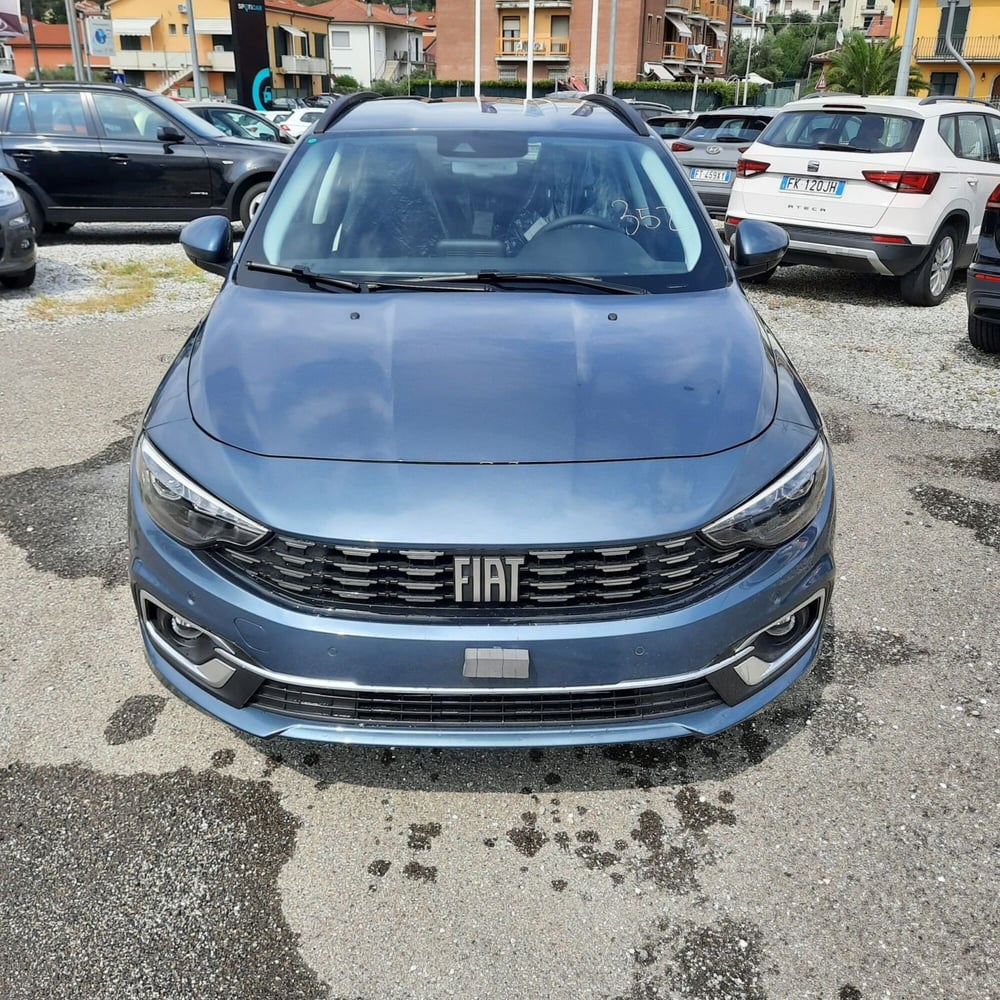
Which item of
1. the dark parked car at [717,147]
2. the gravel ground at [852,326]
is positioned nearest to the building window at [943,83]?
the dark parked car at [717,147]

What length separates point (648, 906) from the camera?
223cm

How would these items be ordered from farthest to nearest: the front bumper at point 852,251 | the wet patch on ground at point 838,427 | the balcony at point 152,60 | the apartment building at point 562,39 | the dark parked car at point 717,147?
1. the balcony at point 152,60
2. the apartment building at point 562,39
3. the dark parked car at point 717,147
4. the front bumper at point 852,251
5. the wet patch on ground at point 838,427

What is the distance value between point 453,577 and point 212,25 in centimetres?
7277

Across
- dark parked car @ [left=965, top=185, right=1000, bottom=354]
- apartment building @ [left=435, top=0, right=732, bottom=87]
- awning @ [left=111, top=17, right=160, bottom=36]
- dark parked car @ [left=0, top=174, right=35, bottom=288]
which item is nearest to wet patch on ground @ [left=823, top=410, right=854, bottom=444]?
dark parked car @ [left=965, top=185, right=1000, bottom=354]

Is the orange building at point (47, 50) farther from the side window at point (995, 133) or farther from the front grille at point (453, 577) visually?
the front grille at point (453, 577)

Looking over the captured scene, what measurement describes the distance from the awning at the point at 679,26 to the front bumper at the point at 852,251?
6493cm

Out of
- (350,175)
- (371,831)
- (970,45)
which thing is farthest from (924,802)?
(970,45)

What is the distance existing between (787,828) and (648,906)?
1.52 feet

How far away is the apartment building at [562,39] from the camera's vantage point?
194 feet

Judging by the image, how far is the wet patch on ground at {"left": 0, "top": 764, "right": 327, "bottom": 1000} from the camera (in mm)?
2049

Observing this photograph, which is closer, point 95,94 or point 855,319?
point 855,319

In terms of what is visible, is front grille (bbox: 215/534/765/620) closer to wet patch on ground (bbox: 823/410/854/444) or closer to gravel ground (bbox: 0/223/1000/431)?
wet patch on ground (bbox: 823/410/854/444)

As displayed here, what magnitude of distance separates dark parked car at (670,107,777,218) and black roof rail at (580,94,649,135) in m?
6.95

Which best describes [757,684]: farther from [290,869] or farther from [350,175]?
[350,175]
